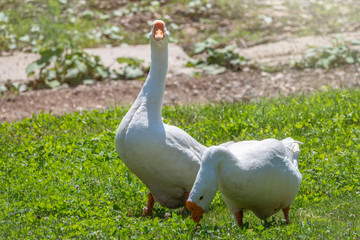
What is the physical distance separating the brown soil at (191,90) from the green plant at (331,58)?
0.18 meters

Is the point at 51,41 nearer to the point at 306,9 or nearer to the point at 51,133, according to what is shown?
the point at 51,133

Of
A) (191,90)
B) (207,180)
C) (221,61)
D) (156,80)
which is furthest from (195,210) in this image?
(221,61)

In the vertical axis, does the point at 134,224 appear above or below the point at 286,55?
above

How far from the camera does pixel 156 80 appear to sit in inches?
250

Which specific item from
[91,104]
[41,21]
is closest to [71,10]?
[41,21]

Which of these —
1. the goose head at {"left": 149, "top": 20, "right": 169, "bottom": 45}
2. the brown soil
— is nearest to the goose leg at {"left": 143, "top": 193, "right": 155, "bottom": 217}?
the goose head at {"left": 149, "top": 20, "right": 169, "bottom": 45}

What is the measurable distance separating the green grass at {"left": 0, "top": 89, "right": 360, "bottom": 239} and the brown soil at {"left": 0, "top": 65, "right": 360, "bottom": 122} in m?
1.24

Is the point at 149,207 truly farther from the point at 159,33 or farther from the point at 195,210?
the point at 159,33

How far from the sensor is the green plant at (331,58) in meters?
11.7

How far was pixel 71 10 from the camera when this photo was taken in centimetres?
Result: 1524

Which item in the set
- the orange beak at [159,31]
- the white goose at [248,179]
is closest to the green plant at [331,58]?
the orange beak at [159,31]

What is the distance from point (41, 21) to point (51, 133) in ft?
19.9

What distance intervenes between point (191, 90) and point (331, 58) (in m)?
2.61

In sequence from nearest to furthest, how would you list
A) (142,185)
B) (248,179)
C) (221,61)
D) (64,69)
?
(248,179) → (142,185) → (64,69) → (221,61)
